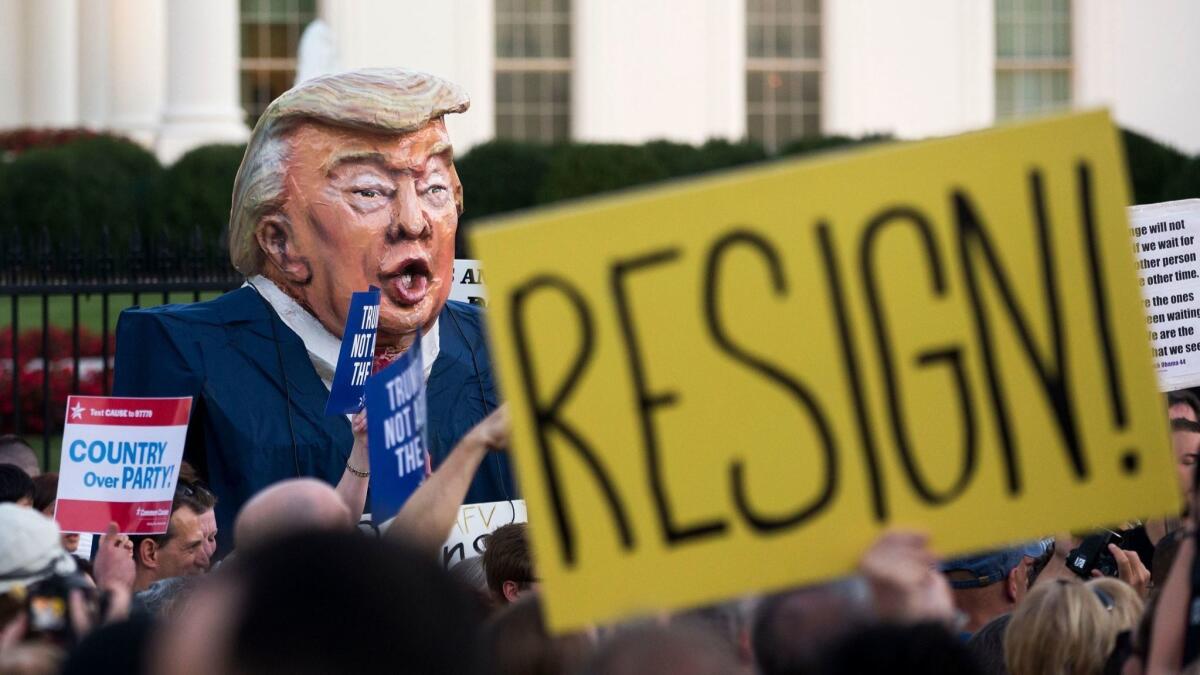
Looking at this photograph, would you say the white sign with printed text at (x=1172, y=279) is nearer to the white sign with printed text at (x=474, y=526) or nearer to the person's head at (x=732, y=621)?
the white sign with printed text at (x=474, y=526)

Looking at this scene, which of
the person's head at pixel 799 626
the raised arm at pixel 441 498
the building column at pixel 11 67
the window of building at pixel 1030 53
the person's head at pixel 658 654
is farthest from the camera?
the window of building at pixel 1030 53

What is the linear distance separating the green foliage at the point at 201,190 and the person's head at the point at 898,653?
12.9 meters

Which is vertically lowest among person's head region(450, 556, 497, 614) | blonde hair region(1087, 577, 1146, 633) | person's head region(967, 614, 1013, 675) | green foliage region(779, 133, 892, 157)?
person's head region(967, 614, 1013, 675)

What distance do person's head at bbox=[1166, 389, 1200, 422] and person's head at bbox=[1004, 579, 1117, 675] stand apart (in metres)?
2.55

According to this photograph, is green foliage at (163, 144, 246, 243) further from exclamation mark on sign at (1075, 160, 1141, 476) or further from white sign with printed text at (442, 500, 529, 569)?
exclamation mark on sign at (1075, 160, 1141, 476)

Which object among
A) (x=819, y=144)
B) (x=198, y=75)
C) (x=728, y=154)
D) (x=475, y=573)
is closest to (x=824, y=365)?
(x=475, y=573)

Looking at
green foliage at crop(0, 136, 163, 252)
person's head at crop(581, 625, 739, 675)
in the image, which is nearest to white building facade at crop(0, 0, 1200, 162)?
green foliage at crop(0, 136, 163, 252)

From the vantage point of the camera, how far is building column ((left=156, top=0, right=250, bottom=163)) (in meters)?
21.8

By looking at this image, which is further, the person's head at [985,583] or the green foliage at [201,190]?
the green foliage at [201,190]

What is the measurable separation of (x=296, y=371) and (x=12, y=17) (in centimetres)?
2161

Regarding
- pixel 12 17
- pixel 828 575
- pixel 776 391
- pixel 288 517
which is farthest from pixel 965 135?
pixel 12 17

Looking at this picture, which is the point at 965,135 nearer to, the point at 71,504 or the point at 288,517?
the point at 288,517

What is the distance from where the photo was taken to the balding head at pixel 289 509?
3.41 m

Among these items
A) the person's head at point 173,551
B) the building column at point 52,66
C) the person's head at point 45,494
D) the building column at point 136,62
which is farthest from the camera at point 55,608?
the building column at point 52,66
